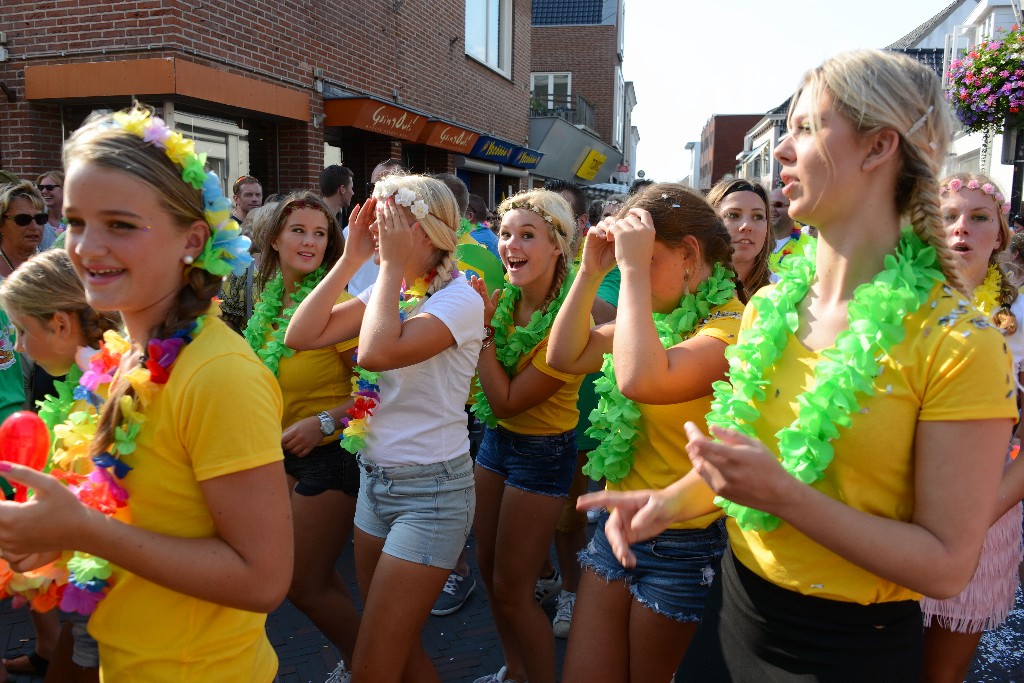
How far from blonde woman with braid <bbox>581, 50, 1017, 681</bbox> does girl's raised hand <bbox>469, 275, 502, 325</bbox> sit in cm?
161

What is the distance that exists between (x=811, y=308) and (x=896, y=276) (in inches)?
9.6

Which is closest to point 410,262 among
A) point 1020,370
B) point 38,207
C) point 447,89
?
point 1020,370

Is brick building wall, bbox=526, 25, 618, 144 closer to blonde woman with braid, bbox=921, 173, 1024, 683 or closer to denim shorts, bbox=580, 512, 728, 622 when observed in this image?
blonde woman with braid, bbox=921, 173, 1024, 683

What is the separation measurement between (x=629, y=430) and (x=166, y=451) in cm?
141

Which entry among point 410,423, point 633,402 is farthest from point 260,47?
point 633,402

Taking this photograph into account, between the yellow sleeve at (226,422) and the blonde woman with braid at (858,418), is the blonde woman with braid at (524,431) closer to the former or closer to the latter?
the blonde woman with braid at (858,418)

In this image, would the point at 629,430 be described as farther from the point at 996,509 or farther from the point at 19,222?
the point at 19,222

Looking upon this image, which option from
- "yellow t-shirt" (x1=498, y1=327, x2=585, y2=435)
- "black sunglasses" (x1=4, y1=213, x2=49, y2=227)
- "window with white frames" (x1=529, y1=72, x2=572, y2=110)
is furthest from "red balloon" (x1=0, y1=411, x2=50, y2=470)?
"window with white frames" (x1=529, y1=72, x2=572, y2=110)

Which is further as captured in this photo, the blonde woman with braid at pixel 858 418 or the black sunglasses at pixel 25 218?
the black sunglasses at pixel 25 218

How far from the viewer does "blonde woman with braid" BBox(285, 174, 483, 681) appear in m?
2.50

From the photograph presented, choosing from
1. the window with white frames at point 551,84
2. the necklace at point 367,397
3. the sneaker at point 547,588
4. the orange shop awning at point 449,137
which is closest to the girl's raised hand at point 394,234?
the necklace at point 367,397

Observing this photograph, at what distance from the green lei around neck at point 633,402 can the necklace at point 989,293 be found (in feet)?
4.19

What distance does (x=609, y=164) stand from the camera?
94.1 ft

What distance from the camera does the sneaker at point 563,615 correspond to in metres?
3.94
